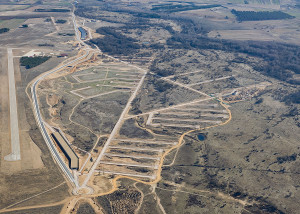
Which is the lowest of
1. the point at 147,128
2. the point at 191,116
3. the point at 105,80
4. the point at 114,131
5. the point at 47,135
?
the point at 114,131

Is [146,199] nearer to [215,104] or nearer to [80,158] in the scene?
[80,158]

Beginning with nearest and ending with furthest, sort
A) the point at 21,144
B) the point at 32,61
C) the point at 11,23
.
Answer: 1. the point at 21,144
2. the point at 32,61
3. the point at 11,23

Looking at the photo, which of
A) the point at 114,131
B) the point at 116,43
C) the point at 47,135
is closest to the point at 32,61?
the point at 116,43

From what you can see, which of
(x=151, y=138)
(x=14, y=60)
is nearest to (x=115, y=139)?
(x=151, y=138)

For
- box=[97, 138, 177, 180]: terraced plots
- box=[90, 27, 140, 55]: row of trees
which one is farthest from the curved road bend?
box=[90, 27, 140, 55]: row of trees

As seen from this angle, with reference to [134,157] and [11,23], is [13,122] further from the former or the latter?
[11,23]

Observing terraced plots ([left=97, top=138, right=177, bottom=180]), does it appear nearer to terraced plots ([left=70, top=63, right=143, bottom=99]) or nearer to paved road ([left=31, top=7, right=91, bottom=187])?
paved road ([left=31, top=7, right=91, bottom=187])
